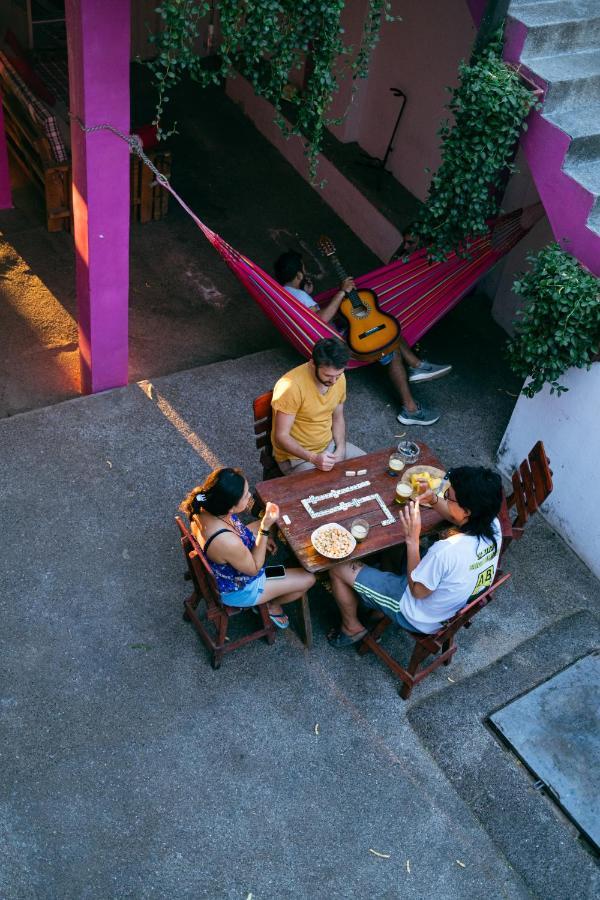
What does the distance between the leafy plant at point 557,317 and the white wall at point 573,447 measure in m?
0.19

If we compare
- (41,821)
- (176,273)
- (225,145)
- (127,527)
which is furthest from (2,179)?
(41,821)

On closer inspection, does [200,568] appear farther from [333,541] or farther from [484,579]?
[484,579]

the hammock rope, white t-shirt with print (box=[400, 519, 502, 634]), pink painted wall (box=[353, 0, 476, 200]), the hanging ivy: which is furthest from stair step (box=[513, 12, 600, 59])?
white t-shirt with print (box=[400, 519, 502, 634])

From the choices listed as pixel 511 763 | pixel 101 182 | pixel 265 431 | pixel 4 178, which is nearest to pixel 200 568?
pixel 265 431

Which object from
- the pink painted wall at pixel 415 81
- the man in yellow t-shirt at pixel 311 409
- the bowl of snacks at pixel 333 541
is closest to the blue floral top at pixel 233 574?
the bowl of snacks at pixel 333 541

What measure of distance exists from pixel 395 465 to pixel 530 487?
0.73 metres

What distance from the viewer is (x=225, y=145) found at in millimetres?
8555

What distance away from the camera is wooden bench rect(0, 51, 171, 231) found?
706 centimetres

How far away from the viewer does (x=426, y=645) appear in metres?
4.19

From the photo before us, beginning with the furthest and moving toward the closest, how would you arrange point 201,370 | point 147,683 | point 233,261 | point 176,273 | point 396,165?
point 396,165 < point 176,273 < point 201,370 < point 233,261 < point 147,683

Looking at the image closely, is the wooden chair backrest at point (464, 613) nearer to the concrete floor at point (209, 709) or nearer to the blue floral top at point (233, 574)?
the concrete floor at point (209, 709)

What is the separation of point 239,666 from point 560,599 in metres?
1.87

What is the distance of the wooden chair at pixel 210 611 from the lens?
413cm

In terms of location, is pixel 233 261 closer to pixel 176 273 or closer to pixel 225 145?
pixel 176 273
